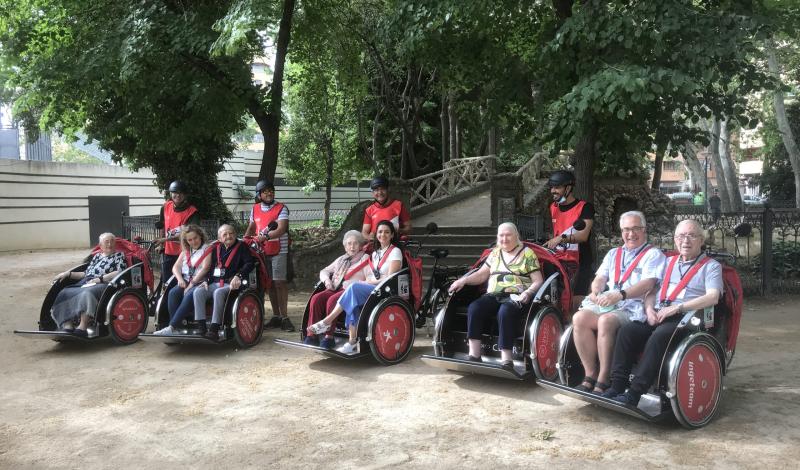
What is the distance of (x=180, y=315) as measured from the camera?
702 centimetres

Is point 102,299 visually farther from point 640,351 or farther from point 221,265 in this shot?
point 640,351

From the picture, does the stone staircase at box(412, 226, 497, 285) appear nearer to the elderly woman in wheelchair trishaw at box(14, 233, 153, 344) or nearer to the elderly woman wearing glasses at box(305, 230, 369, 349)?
the elderly woman wearing glasses at box(305, 230, 369, 349)

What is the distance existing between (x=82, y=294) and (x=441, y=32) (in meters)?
5.78

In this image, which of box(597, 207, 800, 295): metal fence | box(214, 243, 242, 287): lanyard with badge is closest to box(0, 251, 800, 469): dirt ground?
box(214, 243, 242, 287): lanyard with badge

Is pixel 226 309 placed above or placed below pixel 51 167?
below

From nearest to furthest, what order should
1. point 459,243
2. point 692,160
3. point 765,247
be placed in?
1. point 765,247
2. point 459,243
3. point 692,160

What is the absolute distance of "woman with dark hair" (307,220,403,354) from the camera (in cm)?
628

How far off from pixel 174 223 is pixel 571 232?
4.82 metres

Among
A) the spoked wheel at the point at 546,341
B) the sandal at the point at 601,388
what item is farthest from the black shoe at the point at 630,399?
the spoked wheel at the point at 546,341

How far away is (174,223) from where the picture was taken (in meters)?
8.38

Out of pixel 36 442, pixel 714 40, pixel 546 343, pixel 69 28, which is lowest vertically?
pixel 36 442

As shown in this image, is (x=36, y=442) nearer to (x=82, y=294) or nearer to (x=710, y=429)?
(x=82, y=294)

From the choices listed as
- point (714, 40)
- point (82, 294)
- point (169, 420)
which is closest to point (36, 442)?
point (169, 420)

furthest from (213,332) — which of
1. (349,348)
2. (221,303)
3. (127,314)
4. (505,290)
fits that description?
(505,290)
